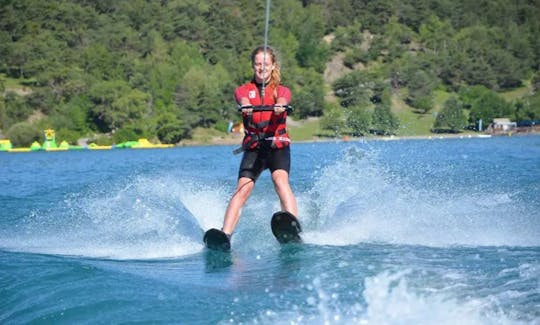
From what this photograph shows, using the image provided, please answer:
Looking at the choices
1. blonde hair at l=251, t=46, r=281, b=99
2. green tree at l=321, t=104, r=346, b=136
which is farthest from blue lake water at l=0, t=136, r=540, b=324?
green tree at l=321, t=104, r=346, b=136

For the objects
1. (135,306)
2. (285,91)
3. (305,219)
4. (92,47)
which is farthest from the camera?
(92,47)

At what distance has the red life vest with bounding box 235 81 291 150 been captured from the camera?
21.9 ft

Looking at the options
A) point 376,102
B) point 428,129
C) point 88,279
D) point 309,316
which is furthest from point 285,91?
point 376,102

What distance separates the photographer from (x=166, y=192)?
10164 millimetres

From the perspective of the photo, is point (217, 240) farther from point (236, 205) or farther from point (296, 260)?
point (296, 260)

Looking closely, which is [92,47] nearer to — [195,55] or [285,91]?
[195,55]

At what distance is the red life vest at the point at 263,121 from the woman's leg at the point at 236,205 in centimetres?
32

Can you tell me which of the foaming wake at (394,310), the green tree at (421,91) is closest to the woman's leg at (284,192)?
the foaming wake at (394,310)

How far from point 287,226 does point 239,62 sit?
100686mm

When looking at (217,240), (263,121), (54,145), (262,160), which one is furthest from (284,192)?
(54,145)

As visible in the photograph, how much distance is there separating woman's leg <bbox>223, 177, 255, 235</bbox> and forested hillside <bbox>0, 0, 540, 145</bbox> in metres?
54.5

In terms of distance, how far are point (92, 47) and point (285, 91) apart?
100564 mm

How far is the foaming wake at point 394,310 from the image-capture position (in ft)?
11.8

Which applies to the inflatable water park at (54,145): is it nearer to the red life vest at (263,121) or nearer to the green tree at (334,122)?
the green tree at (334,122)
